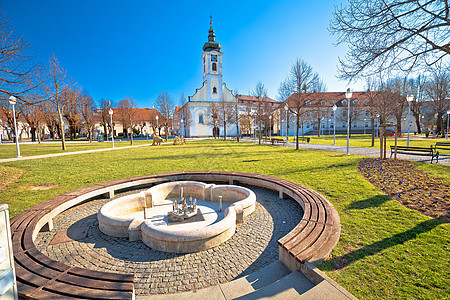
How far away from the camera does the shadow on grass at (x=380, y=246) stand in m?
2.92

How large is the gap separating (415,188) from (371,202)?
2.29 meters

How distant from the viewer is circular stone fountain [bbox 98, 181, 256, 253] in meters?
3.74

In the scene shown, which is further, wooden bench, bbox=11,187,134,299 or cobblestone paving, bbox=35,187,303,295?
cobblestone paving, bbox=35,187,303,295

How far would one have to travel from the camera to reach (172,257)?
3639 mm

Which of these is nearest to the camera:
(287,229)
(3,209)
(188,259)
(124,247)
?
(3,209)

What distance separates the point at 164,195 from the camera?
670cm

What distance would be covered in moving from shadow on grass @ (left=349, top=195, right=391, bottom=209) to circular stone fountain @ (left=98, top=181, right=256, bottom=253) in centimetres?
259

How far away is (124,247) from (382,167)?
1114 centimetres

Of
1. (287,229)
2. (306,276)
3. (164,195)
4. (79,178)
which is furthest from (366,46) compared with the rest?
(79,178)

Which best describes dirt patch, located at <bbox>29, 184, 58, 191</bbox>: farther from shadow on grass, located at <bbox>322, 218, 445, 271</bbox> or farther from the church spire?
the church spire

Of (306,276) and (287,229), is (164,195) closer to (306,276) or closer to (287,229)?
(287,229)

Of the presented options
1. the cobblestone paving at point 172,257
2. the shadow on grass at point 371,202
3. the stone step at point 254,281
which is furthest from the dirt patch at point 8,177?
the shadow on grass at point 371,202

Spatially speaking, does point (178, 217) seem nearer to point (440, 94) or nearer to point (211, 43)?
point (440, 94)

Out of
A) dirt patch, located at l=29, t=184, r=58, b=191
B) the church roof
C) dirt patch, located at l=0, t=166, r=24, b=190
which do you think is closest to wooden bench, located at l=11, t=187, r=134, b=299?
dirt patch, located at l=29, t=184, r=58, b=191
